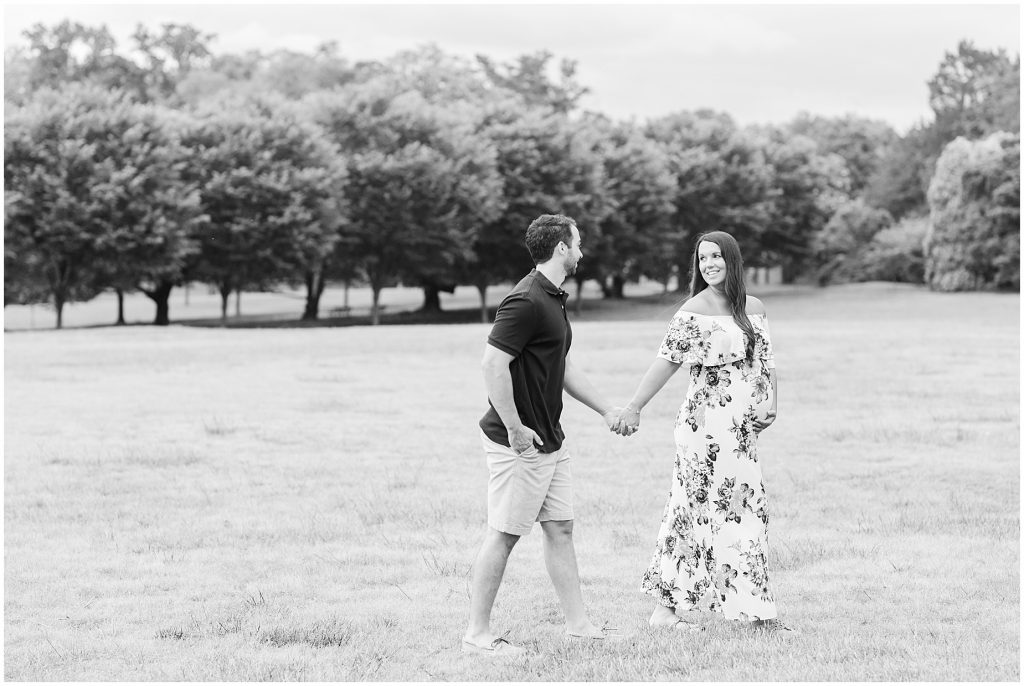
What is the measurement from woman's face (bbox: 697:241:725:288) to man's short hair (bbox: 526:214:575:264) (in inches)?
38.3

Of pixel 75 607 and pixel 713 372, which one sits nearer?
pixel 713 372

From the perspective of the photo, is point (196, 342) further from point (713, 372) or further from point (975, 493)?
point (713, 372)

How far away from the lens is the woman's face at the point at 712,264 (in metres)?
6.68

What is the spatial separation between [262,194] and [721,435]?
45521 mm

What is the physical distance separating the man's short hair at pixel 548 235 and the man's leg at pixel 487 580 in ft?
4.94

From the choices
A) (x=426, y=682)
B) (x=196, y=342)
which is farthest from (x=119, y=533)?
(x=196, y=342)

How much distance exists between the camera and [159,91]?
80438 millimetres

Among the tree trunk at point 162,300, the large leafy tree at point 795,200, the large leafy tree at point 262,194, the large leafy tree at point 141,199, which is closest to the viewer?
the large leafy tree at point 141,199

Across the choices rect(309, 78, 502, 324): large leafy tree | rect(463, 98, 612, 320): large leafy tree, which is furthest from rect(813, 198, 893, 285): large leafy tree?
rect(309, 78, 502, 324): large leafy tree

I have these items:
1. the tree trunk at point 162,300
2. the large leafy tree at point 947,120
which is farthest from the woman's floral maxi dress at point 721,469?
the large leafy tree at point 947,120

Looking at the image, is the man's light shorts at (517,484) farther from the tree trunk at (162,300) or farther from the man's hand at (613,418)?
the tree trunk at (162,300)

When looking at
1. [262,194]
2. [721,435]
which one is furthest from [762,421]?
[262,194]

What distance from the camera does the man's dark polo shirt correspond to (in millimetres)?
5945

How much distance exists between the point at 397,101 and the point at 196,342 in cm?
2691
